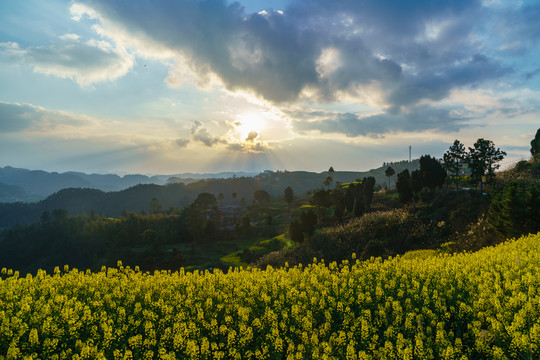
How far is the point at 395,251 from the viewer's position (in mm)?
46031

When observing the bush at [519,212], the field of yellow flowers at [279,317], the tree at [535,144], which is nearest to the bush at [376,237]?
the bush at [519,212]

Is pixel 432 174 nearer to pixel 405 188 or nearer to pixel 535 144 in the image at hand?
pixel 405 188

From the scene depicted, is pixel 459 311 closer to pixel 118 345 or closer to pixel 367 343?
pixel 367 343

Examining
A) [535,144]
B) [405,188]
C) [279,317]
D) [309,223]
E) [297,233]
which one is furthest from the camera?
[535,144]

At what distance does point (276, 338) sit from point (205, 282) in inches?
238

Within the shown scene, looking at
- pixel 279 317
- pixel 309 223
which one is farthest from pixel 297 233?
pixel 279 317

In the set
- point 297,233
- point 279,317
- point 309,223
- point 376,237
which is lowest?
point 297,233

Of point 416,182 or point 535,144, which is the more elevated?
point 535,144

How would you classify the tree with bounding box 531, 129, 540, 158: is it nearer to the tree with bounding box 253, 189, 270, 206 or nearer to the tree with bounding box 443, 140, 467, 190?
the tree with bounding box 443, 140, 467, 190

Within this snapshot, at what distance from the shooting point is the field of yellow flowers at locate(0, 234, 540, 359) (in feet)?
29.8

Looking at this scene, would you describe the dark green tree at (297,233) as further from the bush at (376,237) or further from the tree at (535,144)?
the tree at (535,144)

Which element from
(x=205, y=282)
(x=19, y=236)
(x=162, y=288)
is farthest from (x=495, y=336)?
(x=19, y=236)

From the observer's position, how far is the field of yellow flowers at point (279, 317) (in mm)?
9094

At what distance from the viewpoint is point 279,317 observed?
11523mm
